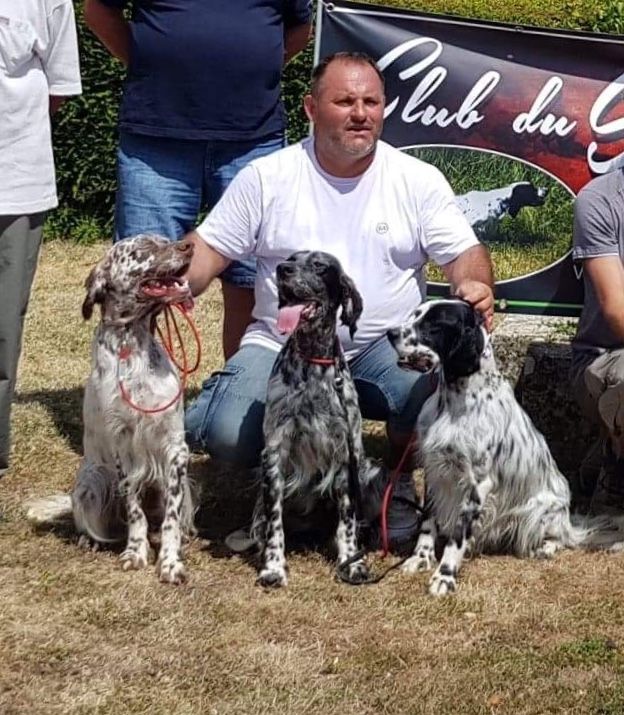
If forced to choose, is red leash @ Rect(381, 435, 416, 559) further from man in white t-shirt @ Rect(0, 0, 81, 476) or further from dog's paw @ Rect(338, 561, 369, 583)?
man in white t-shirt @ Rect(0, 0, 81, 476)

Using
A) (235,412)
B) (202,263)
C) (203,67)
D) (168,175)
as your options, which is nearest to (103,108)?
(168,175)

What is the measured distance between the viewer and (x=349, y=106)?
4.43 meters

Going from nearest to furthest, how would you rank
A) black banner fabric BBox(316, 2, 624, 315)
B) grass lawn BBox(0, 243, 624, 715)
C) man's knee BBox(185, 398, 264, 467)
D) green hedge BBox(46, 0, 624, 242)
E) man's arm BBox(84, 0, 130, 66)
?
grass lawn BBox(0, 243, 624, 715) → man's knee BBox(185, 398, 264, 467) → man's arm BBox(84, 0, 130, 66) → black banner fabric BBox(316, 2, 624, 315) → green hedge BBox(46, 0, 624, 242)

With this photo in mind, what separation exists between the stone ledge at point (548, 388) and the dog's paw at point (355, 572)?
60.2 inches

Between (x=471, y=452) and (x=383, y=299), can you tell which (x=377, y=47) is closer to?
(x=383, y=299)

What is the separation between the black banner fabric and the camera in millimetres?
5406

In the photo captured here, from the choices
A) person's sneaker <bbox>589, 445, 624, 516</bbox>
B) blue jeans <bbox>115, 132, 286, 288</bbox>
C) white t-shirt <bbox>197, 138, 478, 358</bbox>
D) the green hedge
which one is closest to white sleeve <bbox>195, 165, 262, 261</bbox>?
white t-shirt <bbox>197, 138, 478, 358</bbox>

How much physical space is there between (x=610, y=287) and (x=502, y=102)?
46.2 inches

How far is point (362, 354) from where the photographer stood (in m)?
4.71

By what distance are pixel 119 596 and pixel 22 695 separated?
69cm

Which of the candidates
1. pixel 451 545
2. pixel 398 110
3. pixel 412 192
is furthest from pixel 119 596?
pixel 398 110

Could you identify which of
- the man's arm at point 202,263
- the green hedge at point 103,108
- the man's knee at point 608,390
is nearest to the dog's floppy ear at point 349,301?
the man's arm at point 202,263

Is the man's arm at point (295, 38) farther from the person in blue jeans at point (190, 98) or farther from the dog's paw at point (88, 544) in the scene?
the dog's paw at point (88, 544)

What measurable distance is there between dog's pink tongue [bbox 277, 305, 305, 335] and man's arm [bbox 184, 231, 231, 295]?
0.47 meters
